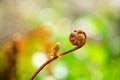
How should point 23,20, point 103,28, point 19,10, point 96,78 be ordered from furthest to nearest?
point 19,10 → point 23,20 → point 103,28 → point 96,78

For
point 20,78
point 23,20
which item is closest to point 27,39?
point 20,78

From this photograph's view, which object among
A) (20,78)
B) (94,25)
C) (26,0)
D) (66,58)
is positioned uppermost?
(20,78)

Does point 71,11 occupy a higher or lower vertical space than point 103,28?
lower

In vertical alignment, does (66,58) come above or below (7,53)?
below

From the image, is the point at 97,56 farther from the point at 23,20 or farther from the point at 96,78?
the point at 23,20

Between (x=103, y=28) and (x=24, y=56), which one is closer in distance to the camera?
(x=24, y=56)

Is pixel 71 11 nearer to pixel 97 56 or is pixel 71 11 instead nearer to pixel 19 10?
pixel 19 10

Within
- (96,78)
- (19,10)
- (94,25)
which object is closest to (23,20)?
(19,10)

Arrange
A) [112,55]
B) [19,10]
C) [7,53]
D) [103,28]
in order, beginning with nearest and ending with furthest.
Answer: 1. [7,53]
2. [112,55]
3. [103,28]
4. [19,10]

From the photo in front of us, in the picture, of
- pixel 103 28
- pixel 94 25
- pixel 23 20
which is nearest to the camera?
pixel 103 28
